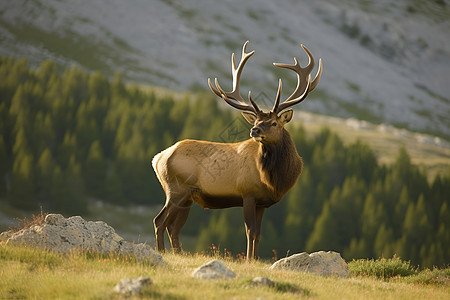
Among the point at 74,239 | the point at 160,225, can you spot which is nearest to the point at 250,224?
the point at 160,225

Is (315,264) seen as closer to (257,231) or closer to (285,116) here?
(257,231)

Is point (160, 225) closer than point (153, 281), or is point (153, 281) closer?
point (153, 281)

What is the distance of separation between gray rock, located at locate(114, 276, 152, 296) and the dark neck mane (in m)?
4.76

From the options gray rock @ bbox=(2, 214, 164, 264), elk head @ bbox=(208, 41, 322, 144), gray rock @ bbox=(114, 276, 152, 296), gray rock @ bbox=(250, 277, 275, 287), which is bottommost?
gray rock @ bbox=(2, 214, 164, 264)

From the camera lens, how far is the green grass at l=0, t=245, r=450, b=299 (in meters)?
8.27

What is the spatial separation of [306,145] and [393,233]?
1900cm

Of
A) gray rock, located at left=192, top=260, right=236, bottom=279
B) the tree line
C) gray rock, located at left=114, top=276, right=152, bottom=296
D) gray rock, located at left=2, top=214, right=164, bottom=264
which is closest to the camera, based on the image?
gray rock, located at left=114, top=276, right=152, bottom=296

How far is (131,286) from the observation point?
7.96 metres

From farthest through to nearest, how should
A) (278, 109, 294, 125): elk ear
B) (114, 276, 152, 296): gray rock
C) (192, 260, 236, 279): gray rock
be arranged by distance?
(278, 109, 294, 125): elk ear < (192, 260, 236, 279): gray rock < (114, 276, 152, 296): gray rock

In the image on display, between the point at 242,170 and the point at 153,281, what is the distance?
4.52 meters

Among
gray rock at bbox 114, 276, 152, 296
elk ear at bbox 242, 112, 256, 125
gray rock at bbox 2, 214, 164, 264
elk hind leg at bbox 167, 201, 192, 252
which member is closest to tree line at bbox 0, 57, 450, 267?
elk hind leg at bbox 167, 201, 192, 252

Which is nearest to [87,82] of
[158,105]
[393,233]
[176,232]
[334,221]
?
[158,105]

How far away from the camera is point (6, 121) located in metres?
79.5

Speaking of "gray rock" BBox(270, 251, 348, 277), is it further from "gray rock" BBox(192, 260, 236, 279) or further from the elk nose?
the elk nose
